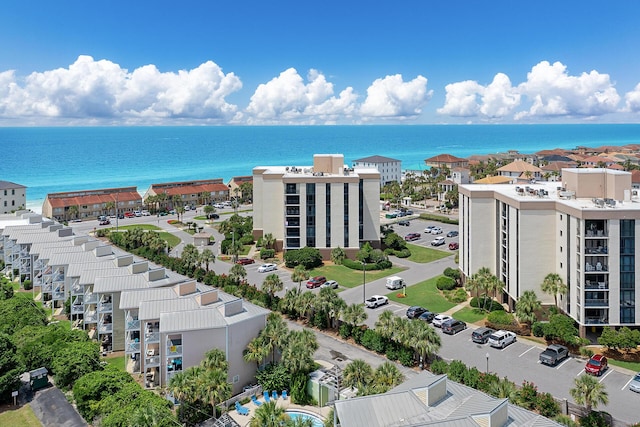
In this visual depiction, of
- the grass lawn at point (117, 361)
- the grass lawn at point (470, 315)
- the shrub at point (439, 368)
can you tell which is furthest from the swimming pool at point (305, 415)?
the grass lawn at point (470, 315)

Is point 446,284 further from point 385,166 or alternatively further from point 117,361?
point 385,166

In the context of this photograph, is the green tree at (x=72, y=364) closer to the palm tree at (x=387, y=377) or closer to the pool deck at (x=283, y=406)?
the pool deck at (x=283, y=406)

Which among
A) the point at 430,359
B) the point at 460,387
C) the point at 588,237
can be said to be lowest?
the point at 430,359

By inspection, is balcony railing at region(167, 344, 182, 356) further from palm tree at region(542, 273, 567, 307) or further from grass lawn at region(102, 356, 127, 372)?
palm tree at region(542, 273, 567, 307)

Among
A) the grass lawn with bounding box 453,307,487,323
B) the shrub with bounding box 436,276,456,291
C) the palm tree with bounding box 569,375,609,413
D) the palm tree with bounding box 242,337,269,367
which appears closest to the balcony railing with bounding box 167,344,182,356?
the palm tree with bounding box 242,337,269,367

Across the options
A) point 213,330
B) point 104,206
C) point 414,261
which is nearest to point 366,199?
point 414,261

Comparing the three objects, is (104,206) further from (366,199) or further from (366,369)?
(366,369)

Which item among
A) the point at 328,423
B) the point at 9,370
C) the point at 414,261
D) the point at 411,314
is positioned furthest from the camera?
the point at 414,261
